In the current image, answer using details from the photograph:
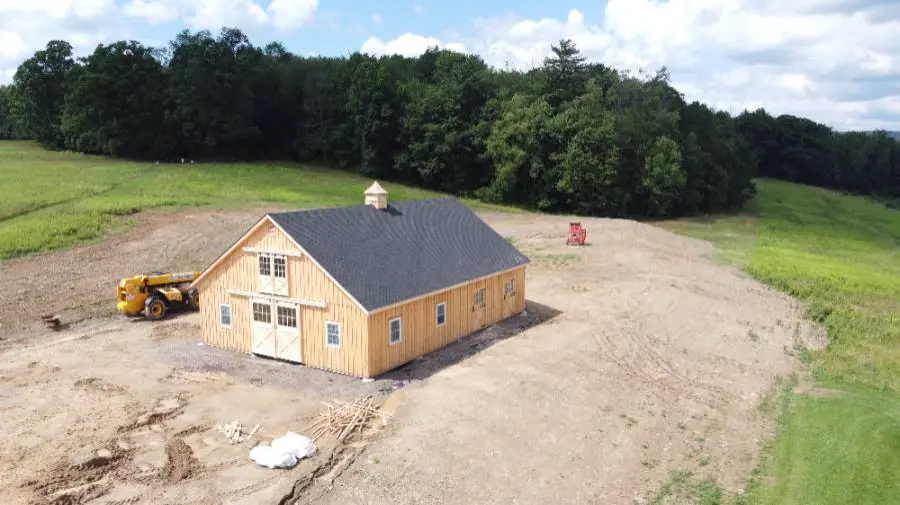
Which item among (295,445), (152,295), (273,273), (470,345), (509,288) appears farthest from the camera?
(509,288)

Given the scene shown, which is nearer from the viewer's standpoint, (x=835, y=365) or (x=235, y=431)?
(x=235, y=431)

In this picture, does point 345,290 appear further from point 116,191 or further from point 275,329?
point 116,191

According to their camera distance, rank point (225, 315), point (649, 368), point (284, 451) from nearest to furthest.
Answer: point (284, 451)
point (649, 368)
point (225, 315)

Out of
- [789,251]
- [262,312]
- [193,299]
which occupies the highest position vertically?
[262,312]

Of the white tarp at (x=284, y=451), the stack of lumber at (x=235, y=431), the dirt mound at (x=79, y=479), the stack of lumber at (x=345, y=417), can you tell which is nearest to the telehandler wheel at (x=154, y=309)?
the stack of lumber at (x=235, y=431)

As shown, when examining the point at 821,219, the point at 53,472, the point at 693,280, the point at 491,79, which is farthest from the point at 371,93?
the point at 53,472

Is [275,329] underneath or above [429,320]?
underneath

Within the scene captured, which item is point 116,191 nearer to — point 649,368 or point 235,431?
point 235,431

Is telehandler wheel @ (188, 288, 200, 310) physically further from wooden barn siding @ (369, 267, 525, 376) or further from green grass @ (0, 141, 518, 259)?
green grass @ (0, 141, 518, 259)

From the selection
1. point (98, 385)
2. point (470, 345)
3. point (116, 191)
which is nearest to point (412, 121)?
point (116, 191)
